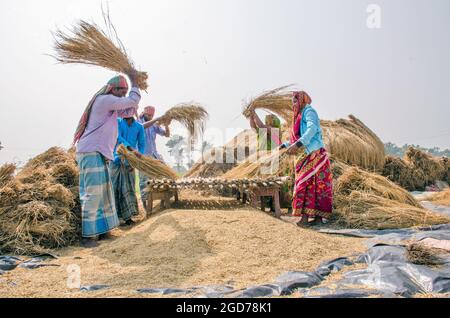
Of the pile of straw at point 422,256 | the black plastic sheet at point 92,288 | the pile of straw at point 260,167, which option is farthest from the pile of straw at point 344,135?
the black plastic sheet at point 92,288

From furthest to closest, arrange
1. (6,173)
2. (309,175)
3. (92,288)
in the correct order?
(309,175)
(6,173)
(92,288)

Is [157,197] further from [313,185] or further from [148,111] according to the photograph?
[313,185]

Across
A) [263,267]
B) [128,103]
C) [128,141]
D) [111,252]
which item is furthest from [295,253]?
[128,141]

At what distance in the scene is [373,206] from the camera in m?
4.93

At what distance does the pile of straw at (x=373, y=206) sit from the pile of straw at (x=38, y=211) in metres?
3.19

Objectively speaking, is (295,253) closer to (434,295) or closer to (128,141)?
(434,295)

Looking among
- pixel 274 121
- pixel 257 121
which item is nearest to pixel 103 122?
pixel 257 121

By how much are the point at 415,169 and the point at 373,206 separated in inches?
182

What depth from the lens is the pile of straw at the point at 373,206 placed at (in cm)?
457

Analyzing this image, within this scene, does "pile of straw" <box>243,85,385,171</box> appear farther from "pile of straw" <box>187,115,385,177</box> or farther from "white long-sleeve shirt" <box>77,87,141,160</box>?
"white long-sleeve shirt" <box>77,87,141,160</box>

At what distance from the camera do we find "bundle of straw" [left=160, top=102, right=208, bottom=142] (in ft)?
19.4

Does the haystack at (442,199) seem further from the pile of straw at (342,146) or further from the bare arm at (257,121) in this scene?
the bare arm at (257,121)

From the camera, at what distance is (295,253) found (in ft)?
10.5
